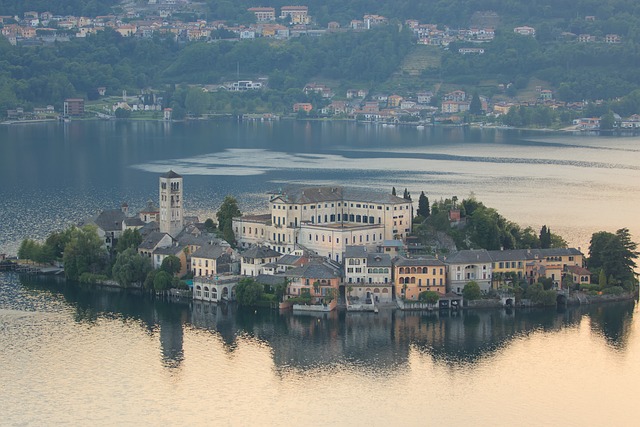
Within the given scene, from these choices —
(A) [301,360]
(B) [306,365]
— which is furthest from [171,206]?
(B) [306,365]

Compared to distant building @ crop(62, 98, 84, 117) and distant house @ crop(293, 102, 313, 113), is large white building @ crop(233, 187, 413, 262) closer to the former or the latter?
distant building @ crop(62, 98, 84, 117)

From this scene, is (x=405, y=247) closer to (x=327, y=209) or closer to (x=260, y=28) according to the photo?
(x=327, y=209)

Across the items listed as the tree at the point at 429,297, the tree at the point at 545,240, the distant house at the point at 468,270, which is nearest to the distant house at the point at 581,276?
the tree at the point at 545,240

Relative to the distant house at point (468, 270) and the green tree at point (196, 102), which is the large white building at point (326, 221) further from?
the green tree at point (196, 102)

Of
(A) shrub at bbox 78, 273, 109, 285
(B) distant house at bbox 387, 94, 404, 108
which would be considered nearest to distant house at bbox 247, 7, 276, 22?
(B) distant house at bbox 387, 94, 404, 108

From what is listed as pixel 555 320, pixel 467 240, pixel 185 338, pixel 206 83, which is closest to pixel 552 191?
pixel 467 240

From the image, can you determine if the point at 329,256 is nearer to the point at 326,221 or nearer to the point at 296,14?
the point at 326,221
